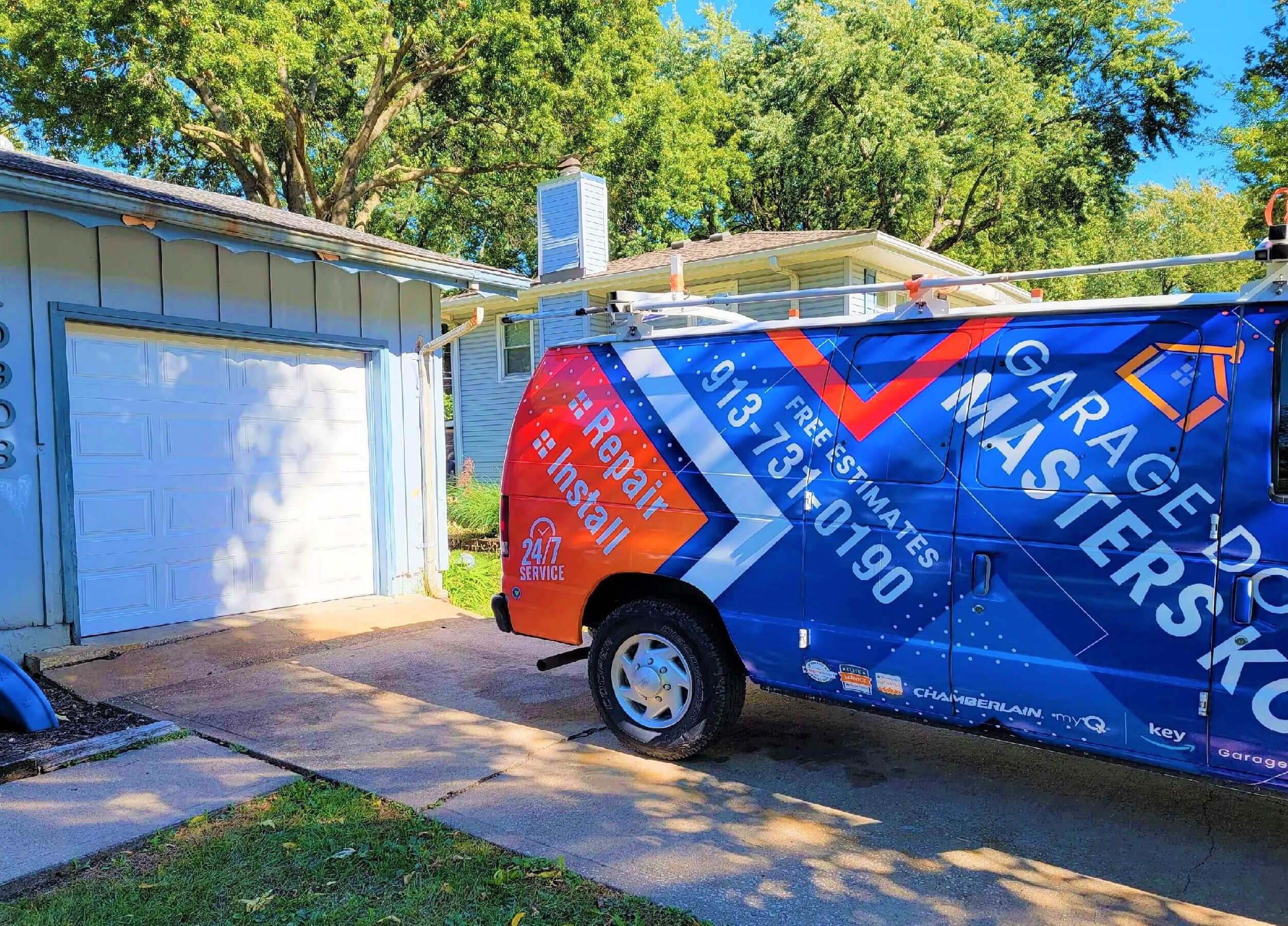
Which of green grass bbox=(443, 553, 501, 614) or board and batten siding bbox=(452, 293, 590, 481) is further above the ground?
board and batten siding bbox=(452, 293, 590, 481)

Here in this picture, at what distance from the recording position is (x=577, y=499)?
195 inches

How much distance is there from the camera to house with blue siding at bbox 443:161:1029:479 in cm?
1373

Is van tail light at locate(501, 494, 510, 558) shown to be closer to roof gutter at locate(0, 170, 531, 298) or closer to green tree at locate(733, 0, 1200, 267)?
roof gutter at locate(0, 170, 531, 298)

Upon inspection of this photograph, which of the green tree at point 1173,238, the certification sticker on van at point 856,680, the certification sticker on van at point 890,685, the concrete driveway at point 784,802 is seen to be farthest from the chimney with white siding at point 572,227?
the green tree at point 1173,238

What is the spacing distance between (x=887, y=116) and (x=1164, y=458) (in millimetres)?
24612

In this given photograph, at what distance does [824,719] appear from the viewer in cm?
541

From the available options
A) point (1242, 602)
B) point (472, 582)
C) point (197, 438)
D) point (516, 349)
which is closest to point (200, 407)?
point (197, 438)

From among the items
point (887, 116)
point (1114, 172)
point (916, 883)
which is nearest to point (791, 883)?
point (916, 883)

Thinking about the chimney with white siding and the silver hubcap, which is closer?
the silver hubcap

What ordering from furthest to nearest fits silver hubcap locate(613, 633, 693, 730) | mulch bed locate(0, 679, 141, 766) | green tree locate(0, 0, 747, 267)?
green tree locate(0, 0, 747, 267), mulch bed locate(0, 679, 141, 766), silver hubcap locate(613, 633, 693, 730)

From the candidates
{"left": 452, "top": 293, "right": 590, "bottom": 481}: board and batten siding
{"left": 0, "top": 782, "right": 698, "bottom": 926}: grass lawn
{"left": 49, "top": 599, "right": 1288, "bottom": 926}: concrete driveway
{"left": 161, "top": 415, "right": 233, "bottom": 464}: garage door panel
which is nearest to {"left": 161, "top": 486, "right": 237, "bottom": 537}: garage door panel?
{"left": 161, "top": 415, "right": 233, "bottom": 464}: garage door panel

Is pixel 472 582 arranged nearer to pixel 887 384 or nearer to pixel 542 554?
pixel 542 554

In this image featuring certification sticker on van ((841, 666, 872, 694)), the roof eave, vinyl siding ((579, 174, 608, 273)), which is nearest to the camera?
certification sticker on van ((841, 666, 872, 694))

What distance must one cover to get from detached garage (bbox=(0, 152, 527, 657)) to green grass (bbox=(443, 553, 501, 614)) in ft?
1.42
